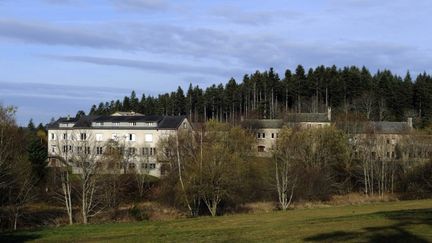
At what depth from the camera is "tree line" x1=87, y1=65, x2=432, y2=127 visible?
124 m

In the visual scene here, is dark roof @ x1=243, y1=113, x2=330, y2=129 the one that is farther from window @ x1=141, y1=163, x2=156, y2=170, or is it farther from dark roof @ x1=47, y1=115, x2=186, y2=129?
window @ x1=141, y1=163, x2=156, y2=170

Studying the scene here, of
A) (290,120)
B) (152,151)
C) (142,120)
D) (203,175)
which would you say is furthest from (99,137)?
(203,175)

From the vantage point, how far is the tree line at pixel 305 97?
124 m

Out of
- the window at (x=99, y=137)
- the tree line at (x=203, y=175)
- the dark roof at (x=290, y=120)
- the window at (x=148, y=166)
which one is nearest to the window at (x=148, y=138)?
the window at (x=99, y=137)

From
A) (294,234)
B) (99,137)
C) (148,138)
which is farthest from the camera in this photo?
(99,137)

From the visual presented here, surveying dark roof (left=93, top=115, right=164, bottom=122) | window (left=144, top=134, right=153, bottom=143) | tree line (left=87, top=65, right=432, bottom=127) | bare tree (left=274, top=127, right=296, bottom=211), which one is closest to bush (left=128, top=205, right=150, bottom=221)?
bare tree (left=274, top=127, right=296, bottom=211)

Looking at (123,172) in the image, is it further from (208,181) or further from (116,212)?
(208,181)

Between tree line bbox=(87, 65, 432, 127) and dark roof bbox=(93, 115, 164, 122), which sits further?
tree line bbox=(87, 65, 432, 127)

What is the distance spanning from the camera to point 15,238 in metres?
23.5

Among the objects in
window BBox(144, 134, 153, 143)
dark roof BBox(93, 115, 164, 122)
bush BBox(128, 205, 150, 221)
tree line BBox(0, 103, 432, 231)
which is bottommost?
bush BBox(128, 205, 150, 221)

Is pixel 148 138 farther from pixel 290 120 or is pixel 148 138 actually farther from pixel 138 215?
pixel 138 215

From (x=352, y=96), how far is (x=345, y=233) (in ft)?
385

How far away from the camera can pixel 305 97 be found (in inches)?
5408

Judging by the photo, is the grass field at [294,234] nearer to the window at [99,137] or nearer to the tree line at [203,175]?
the tree line at [203,175]
